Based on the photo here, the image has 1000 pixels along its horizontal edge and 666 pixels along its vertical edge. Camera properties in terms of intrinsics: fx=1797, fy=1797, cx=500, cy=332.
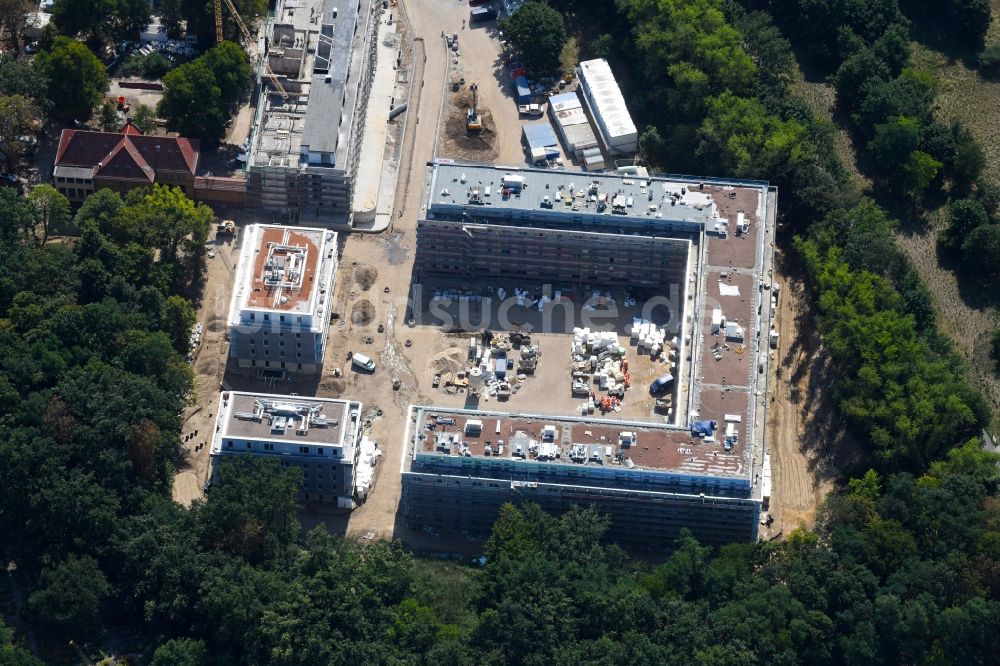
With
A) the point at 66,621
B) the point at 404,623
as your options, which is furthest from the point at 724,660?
the point at 66,621

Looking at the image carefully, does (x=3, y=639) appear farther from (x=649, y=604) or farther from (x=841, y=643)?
(x=841, y=643)

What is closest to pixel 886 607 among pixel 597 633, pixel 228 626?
pixel 597 633

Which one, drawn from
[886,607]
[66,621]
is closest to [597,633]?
[886,607]

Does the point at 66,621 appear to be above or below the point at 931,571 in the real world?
below

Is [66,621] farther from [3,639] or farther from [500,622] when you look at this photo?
[500,622]

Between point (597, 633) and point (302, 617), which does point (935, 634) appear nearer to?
point (597, 633)

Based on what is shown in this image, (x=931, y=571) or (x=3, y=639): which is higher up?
(x=931, y=571)

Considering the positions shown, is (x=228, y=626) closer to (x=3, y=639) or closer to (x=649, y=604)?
(x=3, y=639)
